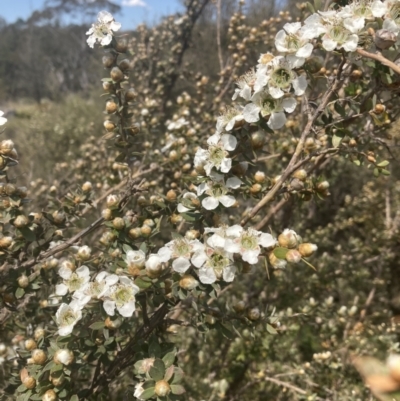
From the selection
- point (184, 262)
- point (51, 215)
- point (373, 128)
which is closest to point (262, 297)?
point (373, 128)

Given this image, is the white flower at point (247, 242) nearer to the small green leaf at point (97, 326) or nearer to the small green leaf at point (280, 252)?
the small green leaf at point (280, 252)

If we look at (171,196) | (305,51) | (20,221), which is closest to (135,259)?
(171,196)

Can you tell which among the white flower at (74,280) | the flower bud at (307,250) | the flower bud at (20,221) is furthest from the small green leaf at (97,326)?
the flower bud at (307,250)

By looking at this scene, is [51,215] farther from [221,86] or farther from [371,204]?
[371,204]

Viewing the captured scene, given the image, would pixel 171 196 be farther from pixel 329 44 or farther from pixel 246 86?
pixel 329 44

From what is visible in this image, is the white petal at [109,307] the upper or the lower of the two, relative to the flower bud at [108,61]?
lower

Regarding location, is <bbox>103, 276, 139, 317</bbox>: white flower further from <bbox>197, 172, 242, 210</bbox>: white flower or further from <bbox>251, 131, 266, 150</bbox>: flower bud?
<bbox>251, 131, 266, 150</bbox>: flower bud

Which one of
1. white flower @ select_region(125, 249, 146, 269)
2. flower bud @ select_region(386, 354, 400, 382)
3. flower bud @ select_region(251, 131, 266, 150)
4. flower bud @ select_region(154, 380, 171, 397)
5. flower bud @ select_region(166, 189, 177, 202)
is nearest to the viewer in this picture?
flower bud @ select_region(386, 354, 400, 382)

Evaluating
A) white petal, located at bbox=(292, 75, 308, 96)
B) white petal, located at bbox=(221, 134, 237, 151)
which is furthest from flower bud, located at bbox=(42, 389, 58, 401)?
white petal, located at bbox=(292, 75, 308, 96)
